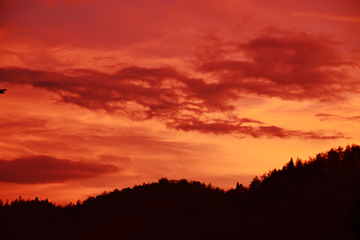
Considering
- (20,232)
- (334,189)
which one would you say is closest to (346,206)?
(334,189)

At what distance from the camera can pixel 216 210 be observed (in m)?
114

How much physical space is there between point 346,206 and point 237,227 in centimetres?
2889

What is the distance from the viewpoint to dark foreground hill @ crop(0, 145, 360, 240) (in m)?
88.6

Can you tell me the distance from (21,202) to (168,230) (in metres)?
59.9

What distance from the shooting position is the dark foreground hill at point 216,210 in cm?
8856

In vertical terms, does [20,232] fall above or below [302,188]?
below

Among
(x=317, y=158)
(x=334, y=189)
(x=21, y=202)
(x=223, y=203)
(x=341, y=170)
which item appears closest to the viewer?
(x=334, y=189)

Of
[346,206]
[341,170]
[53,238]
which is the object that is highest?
[341,170]

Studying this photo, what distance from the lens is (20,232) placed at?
4688 inches

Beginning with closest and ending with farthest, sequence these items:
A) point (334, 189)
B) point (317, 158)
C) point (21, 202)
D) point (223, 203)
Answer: point (334, 189) < point (317, 158) < point (223, 203) < point (21, 202)

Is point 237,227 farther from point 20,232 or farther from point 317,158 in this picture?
point 20,232

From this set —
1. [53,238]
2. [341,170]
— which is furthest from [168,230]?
[341,170]

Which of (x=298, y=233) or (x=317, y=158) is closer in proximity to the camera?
(x=298, y=233)

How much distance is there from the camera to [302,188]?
10050 cm
